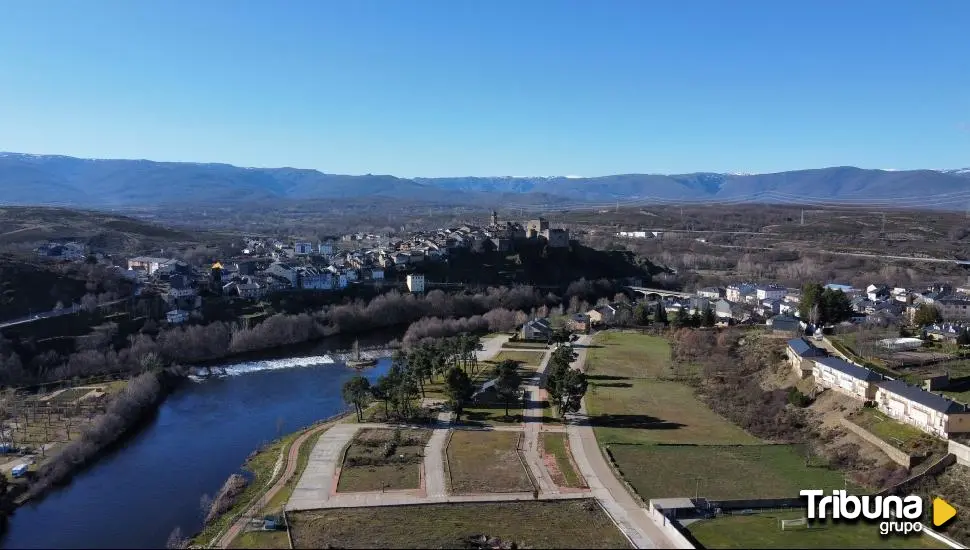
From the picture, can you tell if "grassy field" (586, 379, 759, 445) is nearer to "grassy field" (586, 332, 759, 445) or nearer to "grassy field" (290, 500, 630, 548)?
"grassy field" (586, 332, 759, 445)

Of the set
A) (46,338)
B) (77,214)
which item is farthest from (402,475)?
(77,214)

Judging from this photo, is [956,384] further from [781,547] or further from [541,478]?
[541,478]

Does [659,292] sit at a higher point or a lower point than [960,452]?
lower

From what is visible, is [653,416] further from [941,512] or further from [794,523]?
[941,512]

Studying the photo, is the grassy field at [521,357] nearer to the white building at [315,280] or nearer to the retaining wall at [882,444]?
the retaining wall at [882,444]

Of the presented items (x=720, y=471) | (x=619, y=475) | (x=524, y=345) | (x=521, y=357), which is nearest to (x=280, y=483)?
(x=619, y=475)

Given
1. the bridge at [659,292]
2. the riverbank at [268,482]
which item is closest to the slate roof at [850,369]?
the riverbank at [268,482]

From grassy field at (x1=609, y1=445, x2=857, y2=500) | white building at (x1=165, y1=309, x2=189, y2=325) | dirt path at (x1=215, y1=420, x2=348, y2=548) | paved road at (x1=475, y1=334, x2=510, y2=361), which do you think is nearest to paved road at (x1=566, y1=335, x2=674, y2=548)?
grassy field at (x1=609, y1=445, x2=857, y2=500)

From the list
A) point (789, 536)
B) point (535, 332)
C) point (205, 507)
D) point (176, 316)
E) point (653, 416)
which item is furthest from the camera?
point (535, 332)
